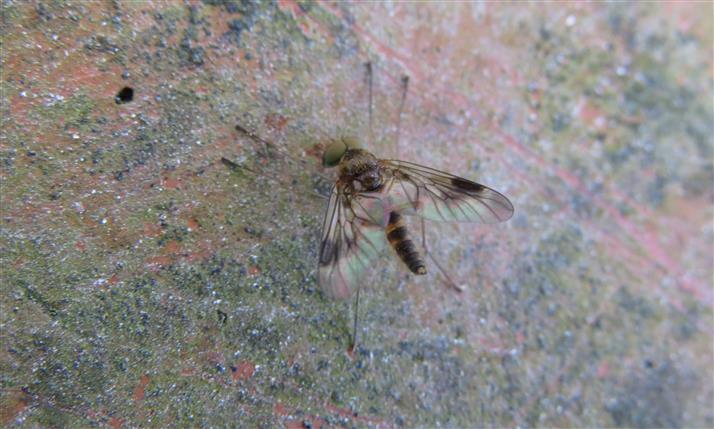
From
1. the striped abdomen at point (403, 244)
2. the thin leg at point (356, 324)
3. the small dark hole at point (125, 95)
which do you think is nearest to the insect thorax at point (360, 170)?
the striped abdomen at point (403, 244)

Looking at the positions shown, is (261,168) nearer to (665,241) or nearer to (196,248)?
(196,248)

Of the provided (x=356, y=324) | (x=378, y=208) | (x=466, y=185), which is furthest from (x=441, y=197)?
(x=356, y=324)

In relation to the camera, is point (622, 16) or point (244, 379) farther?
point (622, 16)

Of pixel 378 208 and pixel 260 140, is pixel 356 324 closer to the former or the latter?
pixel 378 208

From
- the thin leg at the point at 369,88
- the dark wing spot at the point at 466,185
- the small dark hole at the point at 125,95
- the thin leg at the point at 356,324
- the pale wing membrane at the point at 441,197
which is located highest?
the thin leg at the point at 369,88

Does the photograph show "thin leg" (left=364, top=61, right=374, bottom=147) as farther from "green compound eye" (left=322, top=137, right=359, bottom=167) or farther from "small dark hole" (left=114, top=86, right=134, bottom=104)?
"small dark hole" (left=114, top=86, right=134, bottom=104)

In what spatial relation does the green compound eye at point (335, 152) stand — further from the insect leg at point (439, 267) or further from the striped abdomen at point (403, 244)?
the insect leg at point (439, 267)

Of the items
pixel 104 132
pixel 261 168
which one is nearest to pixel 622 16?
pixel 261 168
